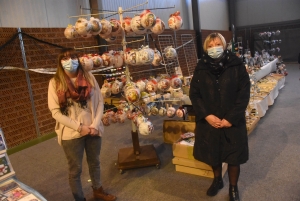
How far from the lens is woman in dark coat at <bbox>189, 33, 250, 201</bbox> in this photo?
71.5 inches

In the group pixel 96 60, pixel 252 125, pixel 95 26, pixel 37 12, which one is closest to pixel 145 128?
pixel 96 60

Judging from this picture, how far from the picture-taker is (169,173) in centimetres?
263

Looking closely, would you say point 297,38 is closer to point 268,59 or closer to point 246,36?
point 246,36

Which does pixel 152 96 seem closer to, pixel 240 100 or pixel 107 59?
pixel 107 59

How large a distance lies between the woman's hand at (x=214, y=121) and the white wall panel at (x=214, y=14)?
27.7 feet

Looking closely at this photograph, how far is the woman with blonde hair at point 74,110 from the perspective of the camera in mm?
1836

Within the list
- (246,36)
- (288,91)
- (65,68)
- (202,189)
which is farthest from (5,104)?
(246,36)

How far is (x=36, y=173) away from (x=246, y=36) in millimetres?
11314

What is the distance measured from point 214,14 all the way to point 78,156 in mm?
10042

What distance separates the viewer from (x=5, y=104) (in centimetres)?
355

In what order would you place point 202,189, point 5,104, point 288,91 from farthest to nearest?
1. point 288,91
2. point 5,104
3. point 202,189

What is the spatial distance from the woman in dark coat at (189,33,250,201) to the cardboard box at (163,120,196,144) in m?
1.14

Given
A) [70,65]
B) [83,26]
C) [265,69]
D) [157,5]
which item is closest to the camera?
[70,65]

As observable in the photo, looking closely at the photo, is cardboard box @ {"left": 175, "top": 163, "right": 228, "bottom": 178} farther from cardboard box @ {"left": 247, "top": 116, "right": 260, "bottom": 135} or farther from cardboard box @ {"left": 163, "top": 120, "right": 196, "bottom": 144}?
cardboard box @ {"left": 247, "top": 116, "right": 260, "bottom": 135}
